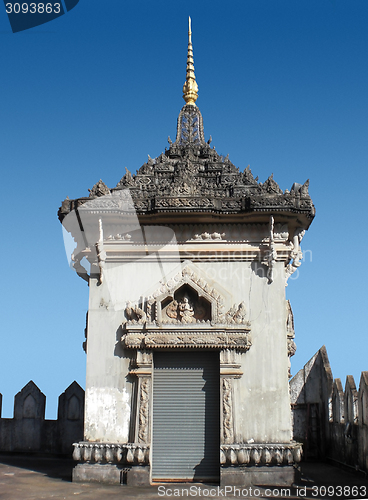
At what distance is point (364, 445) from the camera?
14.3 m

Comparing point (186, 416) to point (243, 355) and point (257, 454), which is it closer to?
point (257, 454)

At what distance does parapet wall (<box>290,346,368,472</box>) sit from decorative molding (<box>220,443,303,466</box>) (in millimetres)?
2416

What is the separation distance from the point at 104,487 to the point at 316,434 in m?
9.48

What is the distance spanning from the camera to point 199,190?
1501cm

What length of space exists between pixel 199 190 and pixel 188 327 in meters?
3.83

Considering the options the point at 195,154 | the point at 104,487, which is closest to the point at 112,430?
the point at 104,487

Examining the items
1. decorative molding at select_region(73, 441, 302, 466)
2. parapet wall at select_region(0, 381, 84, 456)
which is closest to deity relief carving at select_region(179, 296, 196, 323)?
decorative molding at select_region(73, 441, 302, 466)

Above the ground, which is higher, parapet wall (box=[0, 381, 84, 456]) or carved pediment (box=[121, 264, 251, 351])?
carved pediment (box=[121, 264, 251, 351])

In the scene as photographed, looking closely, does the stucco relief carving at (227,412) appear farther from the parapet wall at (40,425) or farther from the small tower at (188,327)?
the parapet wall at (40,425)

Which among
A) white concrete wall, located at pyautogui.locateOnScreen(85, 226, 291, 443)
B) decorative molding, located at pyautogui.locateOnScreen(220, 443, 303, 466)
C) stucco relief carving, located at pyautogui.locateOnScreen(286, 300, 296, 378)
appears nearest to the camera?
decorative molding, located at pyautogui.locateOnScreen(220, 443, 303, 466)

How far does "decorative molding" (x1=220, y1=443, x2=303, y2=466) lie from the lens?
42.9 feet

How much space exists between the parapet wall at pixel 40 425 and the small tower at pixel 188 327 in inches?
150

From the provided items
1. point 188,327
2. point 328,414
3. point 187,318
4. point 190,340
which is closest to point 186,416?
point 190,340

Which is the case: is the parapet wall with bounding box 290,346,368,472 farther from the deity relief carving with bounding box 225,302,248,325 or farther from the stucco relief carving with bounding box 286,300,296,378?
the deity relief carving with bounding box 225,302,248,325
